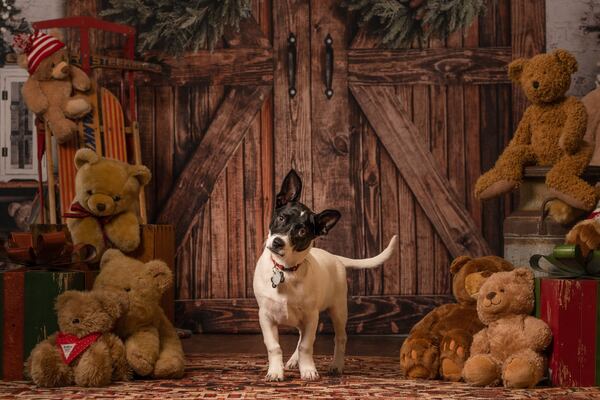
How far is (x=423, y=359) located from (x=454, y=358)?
12 centimetres

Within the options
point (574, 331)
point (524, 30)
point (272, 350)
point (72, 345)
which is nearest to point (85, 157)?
point (72, 345)

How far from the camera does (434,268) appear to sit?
4.55 meters

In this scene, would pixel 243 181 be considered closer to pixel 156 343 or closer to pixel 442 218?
pixel 442 218

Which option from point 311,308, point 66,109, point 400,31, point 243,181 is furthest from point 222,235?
point 311,308

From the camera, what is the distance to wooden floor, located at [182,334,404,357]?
12.7 ft

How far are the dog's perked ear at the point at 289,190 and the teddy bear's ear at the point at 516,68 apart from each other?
138 centimetres

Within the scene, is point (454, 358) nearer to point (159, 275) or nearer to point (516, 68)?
point (159, 275)

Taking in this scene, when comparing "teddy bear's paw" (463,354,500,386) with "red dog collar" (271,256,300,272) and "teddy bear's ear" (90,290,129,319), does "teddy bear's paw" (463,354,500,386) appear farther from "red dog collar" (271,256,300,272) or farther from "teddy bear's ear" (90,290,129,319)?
"teddy bear's ear" (90,290,129,319)

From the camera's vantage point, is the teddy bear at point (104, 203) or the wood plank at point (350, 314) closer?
the teddy bear at point (104, 203)

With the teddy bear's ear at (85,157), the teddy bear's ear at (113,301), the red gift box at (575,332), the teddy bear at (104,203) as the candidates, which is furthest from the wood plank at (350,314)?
the red gift box at (575,332)

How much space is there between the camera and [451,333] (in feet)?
9.73

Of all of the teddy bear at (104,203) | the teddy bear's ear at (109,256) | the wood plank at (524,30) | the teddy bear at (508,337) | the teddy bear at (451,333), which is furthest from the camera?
the wood plank at (524,30)

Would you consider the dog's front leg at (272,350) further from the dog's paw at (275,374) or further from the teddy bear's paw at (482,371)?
the teddy bear's paw at (482,371)

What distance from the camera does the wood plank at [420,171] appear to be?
453cm
